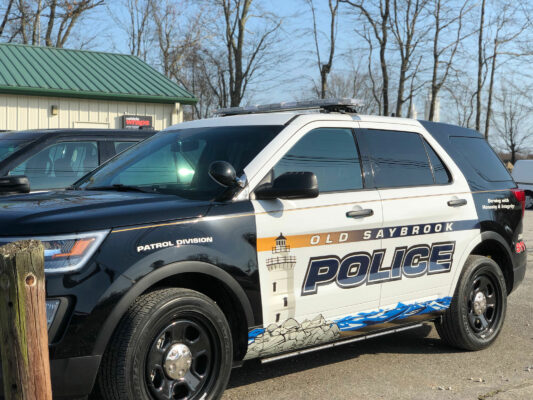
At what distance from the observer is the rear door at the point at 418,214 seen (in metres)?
5.10

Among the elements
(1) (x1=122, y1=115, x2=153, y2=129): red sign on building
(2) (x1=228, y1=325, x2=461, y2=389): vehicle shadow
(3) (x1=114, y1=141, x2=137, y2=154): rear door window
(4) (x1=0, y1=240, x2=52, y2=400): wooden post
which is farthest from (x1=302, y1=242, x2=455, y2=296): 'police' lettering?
(1) (x1=122, y1=115, x2=153, y2=129): red sign on building

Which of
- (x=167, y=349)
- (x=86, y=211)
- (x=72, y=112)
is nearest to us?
(x=86, y=211)

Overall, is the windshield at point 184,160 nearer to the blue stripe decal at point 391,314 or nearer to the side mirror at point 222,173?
the side mirror at point 222,173

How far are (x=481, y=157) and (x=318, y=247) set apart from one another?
240 centimetres

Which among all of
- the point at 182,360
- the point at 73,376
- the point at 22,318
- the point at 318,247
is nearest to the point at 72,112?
the point at 318,247

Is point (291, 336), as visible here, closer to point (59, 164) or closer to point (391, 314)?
point (391, 314)

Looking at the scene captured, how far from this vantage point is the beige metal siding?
17875 millimetres

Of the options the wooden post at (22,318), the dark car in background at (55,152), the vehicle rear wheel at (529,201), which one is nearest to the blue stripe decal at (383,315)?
the wooden post at (22,318)

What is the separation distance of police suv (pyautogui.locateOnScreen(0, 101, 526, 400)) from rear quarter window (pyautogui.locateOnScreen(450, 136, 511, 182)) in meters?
0.03

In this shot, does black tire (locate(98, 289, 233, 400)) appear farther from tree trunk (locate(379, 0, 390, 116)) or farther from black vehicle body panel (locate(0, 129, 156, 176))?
tree trunk (locate(379, 0, 390, 116))

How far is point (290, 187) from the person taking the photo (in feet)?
13.9

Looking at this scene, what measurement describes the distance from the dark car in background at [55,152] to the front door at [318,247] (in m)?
3.74

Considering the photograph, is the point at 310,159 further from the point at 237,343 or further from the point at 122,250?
the point at 122,250

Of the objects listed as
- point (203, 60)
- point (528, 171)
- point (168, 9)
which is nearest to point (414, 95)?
point (528, 171)
